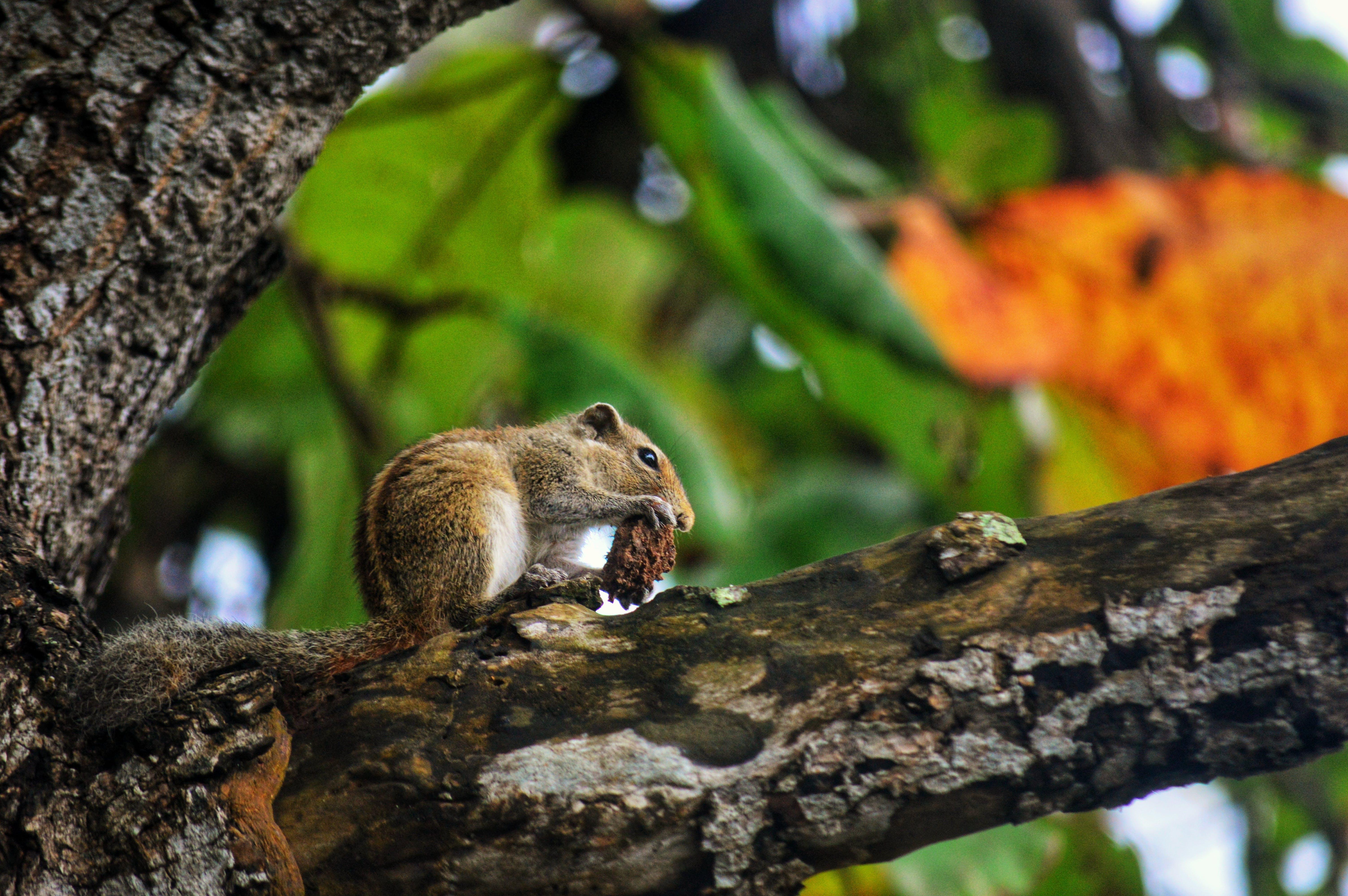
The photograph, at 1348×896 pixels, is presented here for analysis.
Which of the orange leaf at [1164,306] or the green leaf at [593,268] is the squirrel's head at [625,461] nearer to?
the orange leaf at [1164,306]

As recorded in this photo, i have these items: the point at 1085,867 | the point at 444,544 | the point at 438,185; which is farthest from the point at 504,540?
the point at 1085,867

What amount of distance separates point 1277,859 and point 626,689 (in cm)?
763

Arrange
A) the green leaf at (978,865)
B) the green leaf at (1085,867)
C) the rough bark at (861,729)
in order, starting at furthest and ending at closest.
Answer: the green leaf at (1085,867) → the green leaf at (978,865) → the rough bark at (861,729)

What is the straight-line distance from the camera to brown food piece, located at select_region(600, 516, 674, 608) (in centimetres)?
290

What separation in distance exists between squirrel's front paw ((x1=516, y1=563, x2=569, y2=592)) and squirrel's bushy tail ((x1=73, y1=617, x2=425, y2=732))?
1.16ft

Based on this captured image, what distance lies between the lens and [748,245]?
5262mm

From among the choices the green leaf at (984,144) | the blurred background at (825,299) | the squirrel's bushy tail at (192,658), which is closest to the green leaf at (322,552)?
the blurred background at (825,299)

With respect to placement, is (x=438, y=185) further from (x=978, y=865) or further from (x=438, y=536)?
(x=978, y=865)

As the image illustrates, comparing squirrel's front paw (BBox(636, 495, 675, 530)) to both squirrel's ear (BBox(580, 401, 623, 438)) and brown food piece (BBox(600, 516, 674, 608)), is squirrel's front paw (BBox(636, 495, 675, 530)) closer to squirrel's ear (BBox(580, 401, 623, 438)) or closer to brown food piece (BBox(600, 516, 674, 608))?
brown food piece (BBox(600, 516, 674, 608))

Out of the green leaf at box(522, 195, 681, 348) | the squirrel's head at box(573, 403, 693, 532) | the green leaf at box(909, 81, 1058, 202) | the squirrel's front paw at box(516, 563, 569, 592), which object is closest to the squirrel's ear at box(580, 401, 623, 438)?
the squirrel's head at box(573, 403, 693, 532)

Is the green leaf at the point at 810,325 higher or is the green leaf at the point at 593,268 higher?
the green leaf at the point at 593,268

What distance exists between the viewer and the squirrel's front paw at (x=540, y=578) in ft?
10.2

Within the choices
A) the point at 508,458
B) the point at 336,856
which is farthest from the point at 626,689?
the point at 508,458

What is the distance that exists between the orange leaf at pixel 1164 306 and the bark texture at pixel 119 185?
130 inches
